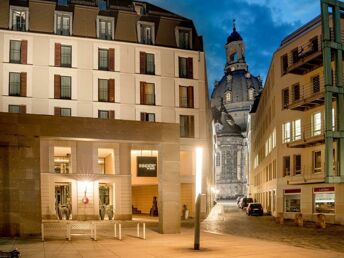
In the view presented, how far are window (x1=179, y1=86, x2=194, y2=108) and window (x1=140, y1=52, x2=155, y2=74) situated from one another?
3.59 meters

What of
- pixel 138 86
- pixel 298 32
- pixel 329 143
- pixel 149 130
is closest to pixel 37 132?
pixel 149 130

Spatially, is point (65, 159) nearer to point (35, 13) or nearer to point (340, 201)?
point (35, 13)

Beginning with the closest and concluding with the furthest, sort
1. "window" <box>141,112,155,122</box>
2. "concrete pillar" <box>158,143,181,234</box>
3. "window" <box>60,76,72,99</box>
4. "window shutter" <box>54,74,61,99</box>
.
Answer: "concrete pillar" <box>158,143,181,234</box> < "window shutter" <box>54,74,61,99</box> < "window" <box>60,76,72,99</box> < "window" <box>141,112,155,122</box>

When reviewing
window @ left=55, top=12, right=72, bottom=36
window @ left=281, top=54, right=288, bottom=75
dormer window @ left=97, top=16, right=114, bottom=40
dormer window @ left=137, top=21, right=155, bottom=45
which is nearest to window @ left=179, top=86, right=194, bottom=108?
dormer window @ left=137, top=21, right=155, bottom=45

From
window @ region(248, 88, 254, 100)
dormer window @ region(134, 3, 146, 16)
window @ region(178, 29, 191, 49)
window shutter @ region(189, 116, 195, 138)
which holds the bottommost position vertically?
window shutter @ region(189, 116, 195, 138)

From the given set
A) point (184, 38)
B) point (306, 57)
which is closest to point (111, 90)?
point (184, 38)

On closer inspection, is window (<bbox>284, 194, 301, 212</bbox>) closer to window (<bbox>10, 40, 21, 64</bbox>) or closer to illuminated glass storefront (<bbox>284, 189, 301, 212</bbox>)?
illuminated glass storefront (<bbox>284, 189, 301, 212</bbox>)

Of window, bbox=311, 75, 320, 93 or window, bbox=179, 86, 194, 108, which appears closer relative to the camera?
window, bbox=311, 75, 320, 93

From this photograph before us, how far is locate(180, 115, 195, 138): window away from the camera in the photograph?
54312 mm

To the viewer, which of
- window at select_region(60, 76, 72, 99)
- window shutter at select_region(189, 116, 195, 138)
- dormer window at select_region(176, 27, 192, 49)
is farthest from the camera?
dormer window at select_region(176, 27, 192, 49)

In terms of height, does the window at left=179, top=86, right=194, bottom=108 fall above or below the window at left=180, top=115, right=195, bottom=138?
above

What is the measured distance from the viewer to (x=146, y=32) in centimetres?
5441

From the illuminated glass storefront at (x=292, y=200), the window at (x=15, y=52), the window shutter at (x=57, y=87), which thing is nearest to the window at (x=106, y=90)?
the window shutter at (x=57, y=87)

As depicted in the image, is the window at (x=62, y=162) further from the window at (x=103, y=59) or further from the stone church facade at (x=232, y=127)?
the stone church facade at (x=232, y=127)
